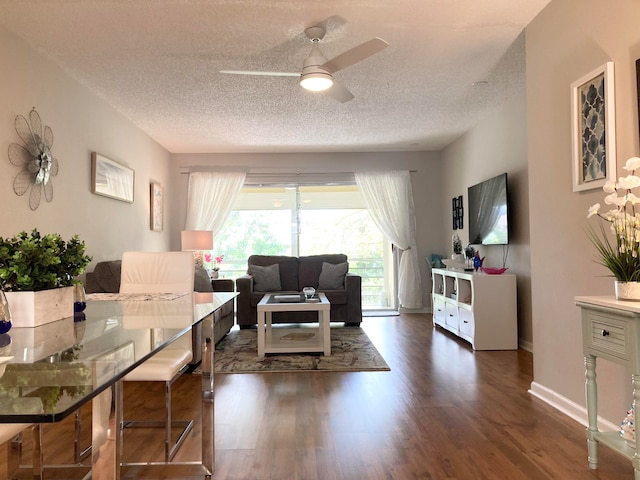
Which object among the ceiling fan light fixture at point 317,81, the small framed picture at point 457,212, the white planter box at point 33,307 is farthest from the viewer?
the small framed picture at point 457,212

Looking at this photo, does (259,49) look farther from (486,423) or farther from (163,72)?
(486,423)

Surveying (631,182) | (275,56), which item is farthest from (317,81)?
(631,182)

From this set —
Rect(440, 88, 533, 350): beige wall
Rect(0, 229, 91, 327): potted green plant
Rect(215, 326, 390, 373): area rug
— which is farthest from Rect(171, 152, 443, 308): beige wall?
Rect(0, 229, 91, 327): potted green plant

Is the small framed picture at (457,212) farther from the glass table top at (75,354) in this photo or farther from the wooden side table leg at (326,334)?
the glass table top at (75,354)

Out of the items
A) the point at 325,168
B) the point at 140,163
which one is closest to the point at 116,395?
the point at 140,163

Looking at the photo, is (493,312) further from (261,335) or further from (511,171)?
(261,335)

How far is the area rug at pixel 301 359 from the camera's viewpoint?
3.70 metres

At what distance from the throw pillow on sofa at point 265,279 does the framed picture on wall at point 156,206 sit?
58.6 inches

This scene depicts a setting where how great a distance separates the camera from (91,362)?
90cm

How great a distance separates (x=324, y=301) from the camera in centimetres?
433

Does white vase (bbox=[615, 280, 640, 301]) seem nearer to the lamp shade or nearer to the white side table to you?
the white side table

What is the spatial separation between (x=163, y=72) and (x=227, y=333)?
2.93 m

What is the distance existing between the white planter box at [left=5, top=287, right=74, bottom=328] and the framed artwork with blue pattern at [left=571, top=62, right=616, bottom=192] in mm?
2557

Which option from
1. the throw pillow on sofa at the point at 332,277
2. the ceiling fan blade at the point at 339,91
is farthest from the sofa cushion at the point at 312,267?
the ceiling fan blade at the point at 339,91
